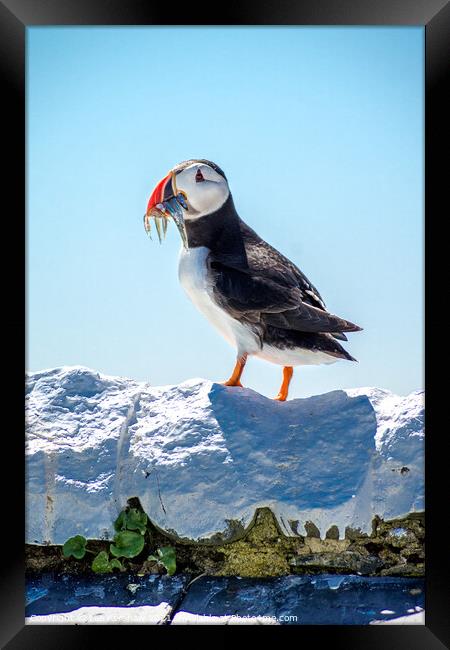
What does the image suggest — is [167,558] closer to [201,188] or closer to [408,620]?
[408,620]

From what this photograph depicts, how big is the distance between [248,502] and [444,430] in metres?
0.94

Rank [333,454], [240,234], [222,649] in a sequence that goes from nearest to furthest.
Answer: [222,649] → [333,454] → [240,234]

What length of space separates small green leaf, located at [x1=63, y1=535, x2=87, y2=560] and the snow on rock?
34mm

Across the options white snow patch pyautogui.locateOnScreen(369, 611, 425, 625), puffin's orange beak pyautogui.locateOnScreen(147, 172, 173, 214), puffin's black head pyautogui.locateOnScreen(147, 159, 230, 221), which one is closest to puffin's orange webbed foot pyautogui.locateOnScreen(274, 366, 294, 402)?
puffin's black head pyautogui.locateOnScreen(147, 159, 230, 221)

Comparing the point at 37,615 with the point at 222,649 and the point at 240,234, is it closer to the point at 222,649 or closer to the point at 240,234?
the point at 222,649

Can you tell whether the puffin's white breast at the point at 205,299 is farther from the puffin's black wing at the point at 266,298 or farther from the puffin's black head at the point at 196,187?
the puffin's black head at the point at 196,187

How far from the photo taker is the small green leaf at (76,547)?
354 centimetres

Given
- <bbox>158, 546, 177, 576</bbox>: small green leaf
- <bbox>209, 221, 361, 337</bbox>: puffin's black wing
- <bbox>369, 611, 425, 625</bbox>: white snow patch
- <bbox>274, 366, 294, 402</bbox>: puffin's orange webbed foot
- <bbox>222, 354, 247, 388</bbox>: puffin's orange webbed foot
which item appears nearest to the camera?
<bbox>369, 611, 425, 625</bbox>: white snow patch

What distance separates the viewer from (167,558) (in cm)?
351

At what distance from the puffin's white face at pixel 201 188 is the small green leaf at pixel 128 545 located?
1.53m

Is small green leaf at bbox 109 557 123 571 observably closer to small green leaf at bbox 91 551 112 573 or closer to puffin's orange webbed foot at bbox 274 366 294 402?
small green leaf at bbox 91 551 112 573

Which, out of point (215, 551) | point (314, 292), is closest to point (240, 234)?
point (314, 292)

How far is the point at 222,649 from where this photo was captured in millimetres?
3338

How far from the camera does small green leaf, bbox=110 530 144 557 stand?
3504 millimetres
